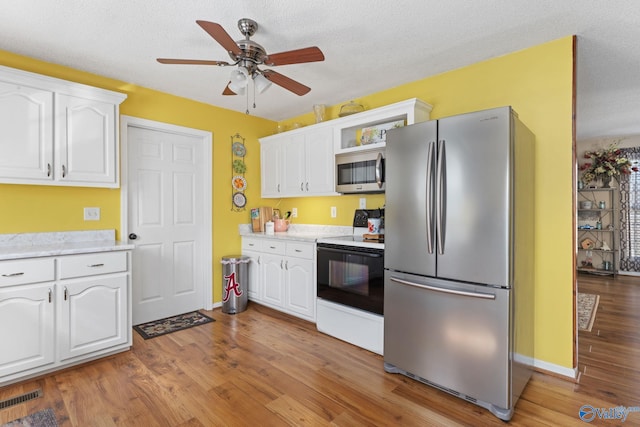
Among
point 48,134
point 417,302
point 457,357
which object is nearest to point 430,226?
point 417,302

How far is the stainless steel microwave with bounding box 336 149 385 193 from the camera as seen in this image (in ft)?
9.75

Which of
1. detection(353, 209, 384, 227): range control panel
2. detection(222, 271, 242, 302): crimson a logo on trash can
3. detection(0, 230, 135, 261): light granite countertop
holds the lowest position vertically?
detection(222, 271, 242, 302): crimson a logo on trash can

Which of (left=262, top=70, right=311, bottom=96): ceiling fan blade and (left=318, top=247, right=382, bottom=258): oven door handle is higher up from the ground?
(left=262, top=70, right=311, bottom=96): ceiling fan blade

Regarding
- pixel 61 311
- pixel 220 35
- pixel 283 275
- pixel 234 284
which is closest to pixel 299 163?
pixel 283 275

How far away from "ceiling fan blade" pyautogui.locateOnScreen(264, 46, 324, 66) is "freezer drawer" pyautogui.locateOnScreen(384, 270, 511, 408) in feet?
5.16

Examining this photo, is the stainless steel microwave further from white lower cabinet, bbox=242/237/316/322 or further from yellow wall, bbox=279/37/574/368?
Answer: yellow wall, bbox=279/37/574/368

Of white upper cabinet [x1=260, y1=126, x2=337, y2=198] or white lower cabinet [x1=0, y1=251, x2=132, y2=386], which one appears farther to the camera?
white upper cabinet [x1=260, y1=126, x2=337, y2=198]

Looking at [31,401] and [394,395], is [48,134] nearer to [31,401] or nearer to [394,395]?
[31,401]

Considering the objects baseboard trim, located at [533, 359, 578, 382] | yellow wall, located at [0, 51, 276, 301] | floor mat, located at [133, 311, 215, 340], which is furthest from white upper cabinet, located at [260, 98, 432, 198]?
baseboard trim, located at [533, 359, 578, 382]

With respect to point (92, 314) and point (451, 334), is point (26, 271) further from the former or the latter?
point (451, 334)

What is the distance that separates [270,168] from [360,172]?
149 centimetres

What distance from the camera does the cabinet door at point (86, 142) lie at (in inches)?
104

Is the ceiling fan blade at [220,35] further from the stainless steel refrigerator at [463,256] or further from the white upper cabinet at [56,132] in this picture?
the white upper cabinet at [56,132]

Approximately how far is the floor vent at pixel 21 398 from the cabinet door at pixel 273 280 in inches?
81.2
